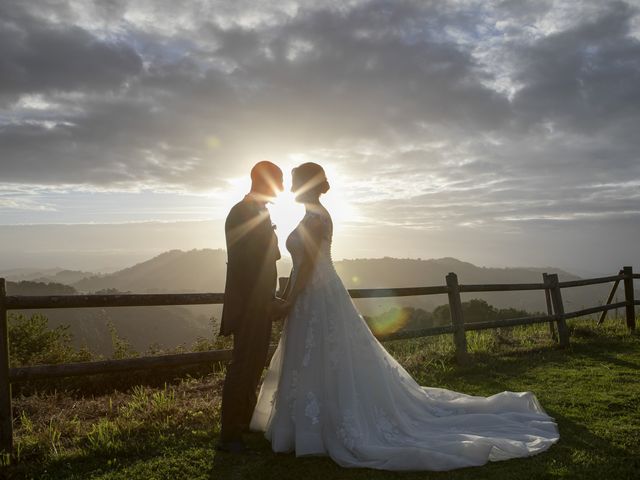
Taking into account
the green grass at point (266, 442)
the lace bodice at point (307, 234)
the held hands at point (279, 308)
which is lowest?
the green grass at point (266, 442)

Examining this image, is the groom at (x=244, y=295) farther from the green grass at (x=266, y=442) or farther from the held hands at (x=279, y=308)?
the green grass at (x=266, y=442)

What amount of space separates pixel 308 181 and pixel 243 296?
1.27m

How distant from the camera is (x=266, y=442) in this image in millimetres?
4832

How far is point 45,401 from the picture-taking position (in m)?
7.40

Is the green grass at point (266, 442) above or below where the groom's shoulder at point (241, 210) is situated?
below

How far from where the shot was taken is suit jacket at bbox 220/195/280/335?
4.71m

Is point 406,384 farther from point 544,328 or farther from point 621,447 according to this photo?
point 544,328

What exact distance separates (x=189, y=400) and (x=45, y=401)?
2425mm

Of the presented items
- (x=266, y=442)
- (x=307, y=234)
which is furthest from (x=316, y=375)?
(x=307, y=234)

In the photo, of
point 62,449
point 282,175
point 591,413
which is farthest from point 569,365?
point 62,449

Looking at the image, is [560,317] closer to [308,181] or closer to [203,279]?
[308,181]

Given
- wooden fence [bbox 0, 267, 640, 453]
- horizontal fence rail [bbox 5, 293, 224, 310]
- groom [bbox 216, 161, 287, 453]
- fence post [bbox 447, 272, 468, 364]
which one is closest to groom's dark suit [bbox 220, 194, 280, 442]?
groom [bbox 216, 161, 287, 453]

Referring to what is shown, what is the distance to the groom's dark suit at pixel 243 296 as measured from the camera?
4.70 meters

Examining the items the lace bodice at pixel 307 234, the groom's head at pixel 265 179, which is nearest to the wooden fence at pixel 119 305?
the lace bodice at pixel 307 234
